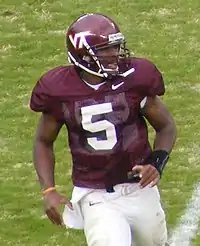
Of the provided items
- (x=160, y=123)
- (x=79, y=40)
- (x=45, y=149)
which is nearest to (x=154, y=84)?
(x=160, y=123)

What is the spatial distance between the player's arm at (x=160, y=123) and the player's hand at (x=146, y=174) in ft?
1.01

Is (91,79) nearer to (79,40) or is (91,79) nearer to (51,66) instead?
(79,40)

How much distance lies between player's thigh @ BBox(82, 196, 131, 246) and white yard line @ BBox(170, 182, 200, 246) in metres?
1.53

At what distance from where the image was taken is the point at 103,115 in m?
5.99

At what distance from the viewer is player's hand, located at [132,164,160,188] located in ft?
19.3

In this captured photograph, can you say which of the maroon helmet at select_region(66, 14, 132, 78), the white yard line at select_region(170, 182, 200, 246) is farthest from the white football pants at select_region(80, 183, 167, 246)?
the white yard line at select_region(170, 182, 200, 246)

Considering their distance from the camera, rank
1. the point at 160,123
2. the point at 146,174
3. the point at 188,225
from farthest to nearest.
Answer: the point at 188,225 < the point at 160,123 < the point at 146,174

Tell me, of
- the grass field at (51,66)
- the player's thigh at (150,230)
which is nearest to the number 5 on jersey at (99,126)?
the player's thigh at (150,230)

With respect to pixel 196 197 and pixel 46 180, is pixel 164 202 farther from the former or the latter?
pixel 46 180

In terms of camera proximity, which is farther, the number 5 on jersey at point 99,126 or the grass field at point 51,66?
the grass field at point 51,66

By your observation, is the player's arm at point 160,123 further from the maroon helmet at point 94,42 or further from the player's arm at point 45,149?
the player's arm at point 45,149

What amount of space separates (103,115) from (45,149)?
0.48m

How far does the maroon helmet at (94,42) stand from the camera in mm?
5867

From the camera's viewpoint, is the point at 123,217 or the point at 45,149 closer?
the point at 123,217
